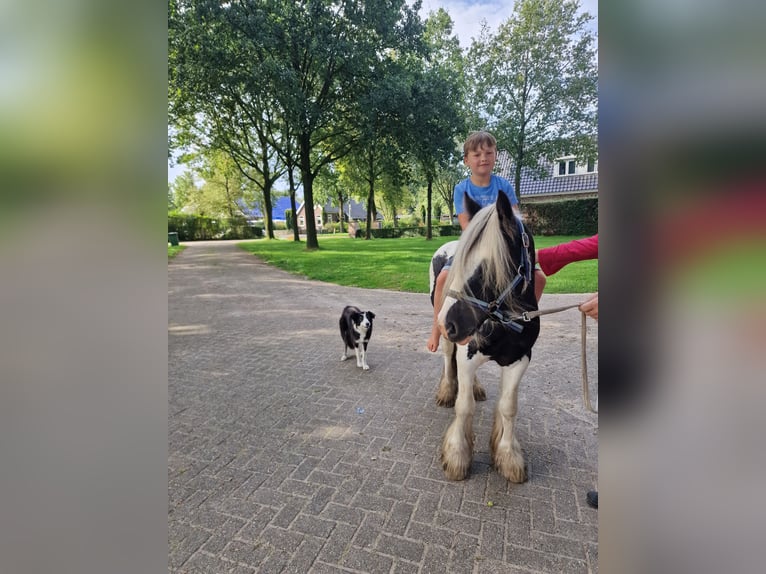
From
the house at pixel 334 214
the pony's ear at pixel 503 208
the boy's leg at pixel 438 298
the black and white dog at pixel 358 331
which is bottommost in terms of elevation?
the black and white dog at pixel 358 331

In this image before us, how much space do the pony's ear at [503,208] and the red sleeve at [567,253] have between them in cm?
48

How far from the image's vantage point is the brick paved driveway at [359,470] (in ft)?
7.03

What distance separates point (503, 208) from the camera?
6.99ft

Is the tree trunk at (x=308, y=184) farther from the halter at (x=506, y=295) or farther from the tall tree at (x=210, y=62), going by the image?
the halter at (x=506, y=295)

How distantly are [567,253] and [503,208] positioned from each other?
0.58m

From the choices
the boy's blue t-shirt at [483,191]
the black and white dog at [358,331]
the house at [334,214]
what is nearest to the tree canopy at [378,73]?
the black and white dog at [358,331]

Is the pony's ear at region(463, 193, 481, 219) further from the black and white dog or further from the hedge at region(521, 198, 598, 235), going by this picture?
the black and white dog

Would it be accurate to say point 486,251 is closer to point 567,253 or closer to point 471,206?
point 471,206

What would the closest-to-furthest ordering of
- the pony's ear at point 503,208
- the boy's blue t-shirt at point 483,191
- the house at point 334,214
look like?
the pony's ear at point 503,208
the boy's blue t-shirt at point 483,191
the house at point 334,214

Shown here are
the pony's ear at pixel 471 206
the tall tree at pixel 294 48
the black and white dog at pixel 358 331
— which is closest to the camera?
the pony's ear at pixel 471 206

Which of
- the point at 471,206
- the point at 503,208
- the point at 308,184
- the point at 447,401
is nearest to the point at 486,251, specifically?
the point at 503,208
